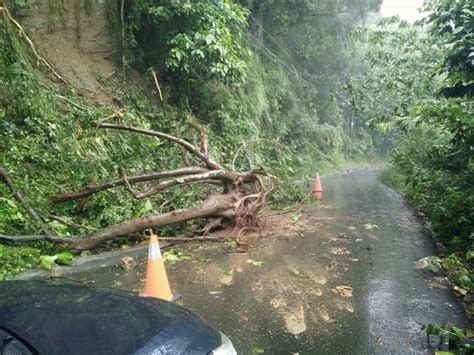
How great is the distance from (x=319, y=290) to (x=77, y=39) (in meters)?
9.48

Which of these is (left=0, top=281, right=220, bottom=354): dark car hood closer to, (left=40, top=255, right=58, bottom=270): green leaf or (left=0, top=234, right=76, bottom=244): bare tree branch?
(left=40, top=255, right=58, bottom=270): green leaf

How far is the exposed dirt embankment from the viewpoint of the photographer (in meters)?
9.56

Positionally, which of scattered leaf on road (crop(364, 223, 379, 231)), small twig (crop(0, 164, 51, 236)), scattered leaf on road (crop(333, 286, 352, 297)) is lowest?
scattered leaf on road (crop(364, 223, 379, 231))

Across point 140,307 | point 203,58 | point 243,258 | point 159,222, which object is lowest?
point 243,258

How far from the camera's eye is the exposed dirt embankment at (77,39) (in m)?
9.56

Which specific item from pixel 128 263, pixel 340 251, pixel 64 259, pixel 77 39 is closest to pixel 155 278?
pixel 128 263

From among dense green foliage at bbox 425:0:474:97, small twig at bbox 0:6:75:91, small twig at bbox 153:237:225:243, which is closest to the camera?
dense green foliage at bbox 425:0:474:97

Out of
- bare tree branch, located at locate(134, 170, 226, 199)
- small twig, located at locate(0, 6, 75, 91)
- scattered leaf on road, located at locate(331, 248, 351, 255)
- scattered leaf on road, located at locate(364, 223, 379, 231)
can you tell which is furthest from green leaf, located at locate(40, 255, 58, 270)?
small twig, located at locate(0, 6, 75, 91)

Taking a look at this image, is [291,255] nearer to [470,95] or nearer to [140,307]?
[140,307]

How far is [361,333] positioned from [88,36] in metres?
10.4

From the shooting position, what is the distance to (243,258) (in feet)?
18.6

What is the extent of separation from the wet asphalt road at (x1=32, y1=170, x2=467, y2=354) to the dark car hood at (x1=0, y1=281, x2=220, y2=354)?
139 centimetres

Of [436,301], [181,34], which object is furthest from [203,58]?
[436,301]

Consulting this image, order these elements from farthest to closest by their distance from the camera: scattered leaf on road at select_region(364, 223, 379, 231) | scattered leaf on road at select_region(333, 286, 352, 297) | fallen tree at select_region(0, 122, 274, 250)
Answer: scattered leaf on road at select_region(364, 223, 379, 231), fallen tree at select_region(0, 122, 274, 250), scattered leaf on road at select_region(333, 286, 352, 297)
